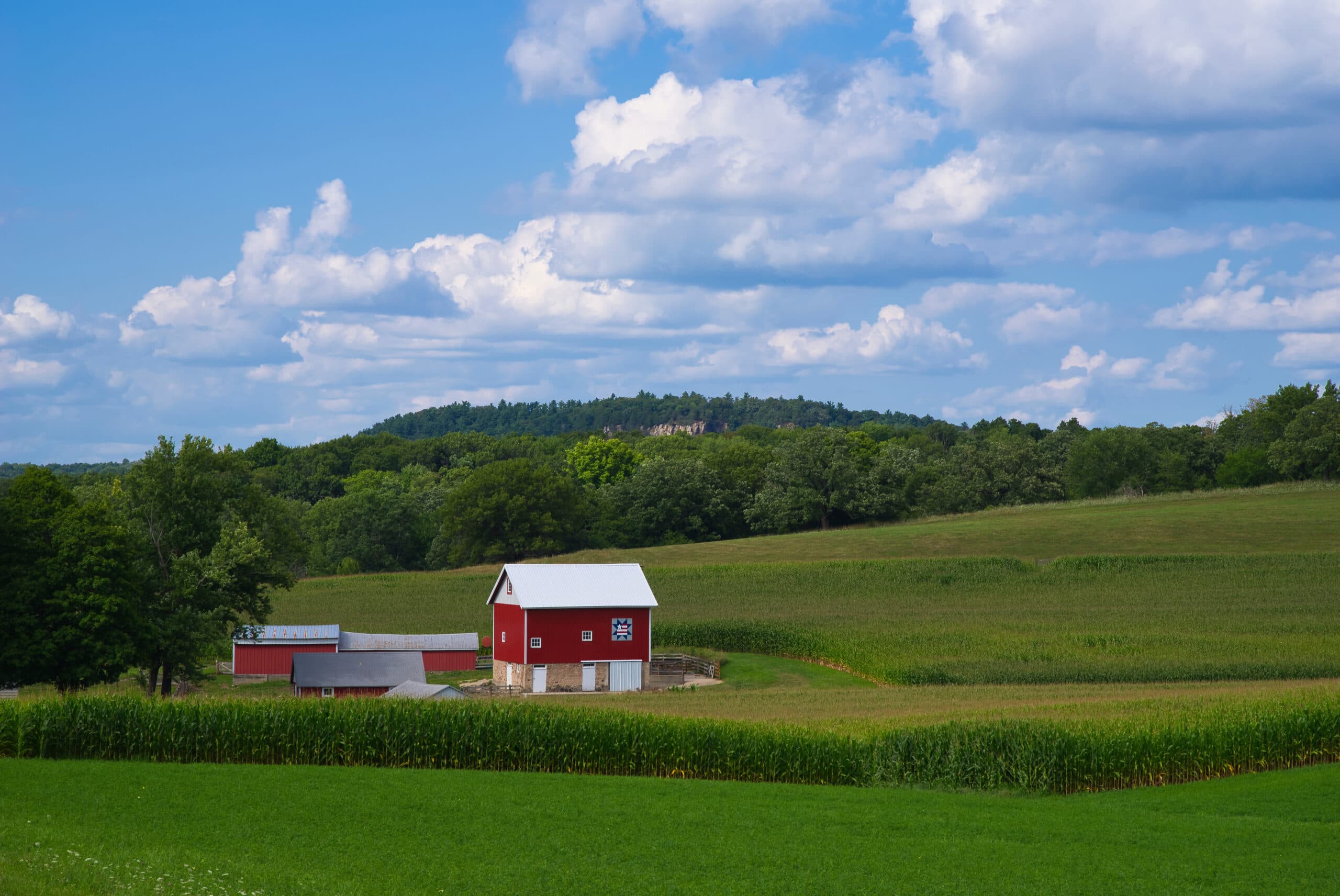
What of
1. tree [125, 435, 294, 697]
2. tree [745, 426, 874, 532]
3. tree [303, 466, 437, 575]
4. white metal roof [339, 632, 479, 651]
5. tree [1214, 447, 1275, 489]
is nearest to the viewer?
tree [125, 435, 294, 697]

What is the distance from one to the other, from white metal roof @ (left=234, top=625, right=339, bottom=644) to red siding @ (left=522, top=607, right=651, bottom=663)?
33.1ft

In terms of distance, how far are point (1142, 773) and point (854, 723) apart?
263 inches

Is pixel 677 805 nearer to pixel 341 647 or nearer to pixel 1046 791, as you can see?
pixel 1046 791

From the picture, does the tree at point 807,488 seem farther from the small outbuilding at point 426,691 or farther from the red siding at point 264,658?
the small outbuilding at point 426,691

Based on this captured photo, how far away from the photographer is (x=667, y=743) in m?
24.1

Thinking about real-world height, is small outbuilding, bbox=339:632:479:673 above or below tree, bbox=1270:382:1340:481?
below

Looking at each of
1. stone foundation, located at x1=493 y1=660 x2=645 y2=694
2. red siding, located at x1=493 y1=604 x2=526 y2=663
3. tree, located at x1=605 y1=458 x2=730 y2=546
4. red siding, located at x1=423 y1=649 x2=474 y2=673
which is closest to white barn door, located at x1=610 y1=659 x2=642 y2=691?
stone foundation, located at x1=493 y1=660 x2=645 y2=694

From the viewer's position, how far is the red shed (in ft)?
167

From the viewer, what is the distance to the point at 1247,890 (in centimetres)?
1484

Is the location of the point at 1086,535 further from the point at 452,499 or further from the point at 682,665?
the point at 452,499

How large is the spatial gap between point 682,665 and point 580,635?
5.43 m

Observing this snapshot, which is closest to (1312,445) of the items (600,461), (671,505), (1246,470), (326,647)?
(1246,470)

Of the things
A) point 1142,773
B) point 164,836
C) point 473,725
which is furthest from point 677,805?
point 1142,773

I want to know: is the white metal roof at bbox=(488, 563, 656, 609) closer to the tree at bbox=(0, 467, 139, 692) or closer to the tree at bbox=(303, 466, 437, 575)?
the tree at bbox=(0, 467, 139, 692)
